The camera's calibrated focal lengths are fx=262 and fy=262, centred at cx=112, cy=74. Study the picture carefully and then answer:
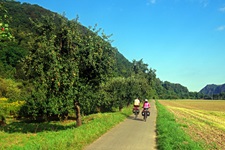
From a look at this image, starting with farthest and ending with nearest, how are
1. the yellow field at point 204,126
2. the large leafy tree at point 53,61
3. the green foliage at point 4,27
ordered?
the yellow field at point 204,126, the large leafy tree at point 53,61, the green foliage at point 4,27

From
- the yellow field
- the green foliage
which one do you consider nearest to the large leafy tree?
the yellow field

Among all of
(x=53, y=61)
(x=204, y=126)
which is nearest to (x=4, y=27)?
(x=53, y=61)

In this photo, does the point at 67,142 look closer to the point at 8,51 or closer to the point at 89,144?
the point at 89,144

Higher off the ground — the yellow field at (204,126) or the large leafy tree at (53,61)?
the large leafy tree at (53,61)

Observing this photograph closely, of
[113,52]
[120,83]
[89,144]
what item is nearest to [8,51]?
[120,83]

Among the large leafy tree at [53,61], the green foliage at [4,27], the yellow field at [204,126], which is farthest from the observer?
the yellow field at [204,126]

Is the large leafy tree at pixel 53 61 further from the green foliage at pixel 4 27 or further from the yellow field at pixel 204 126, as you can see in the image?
the green foliage at pixel 4 27

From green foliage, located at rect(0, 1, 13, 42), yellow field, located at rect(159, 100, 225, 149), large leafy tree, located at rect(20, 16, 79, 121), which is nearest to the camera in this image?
green foliage, located at rect(0, 1, 13, 42)

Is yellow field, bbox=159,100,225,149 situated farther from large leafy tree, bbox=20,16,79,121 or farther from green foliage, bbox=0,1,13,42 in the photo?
green foliage, bbox=0,1,13,42

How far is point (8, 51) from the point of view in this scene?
9188cm

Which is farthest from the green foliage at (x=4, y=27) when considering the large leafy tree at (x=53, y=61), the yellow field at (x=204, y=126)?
the yellow field at (x=204, y=126)

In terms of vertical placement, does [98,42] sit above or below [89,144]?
above

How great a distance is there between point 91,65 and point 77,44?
1745mm

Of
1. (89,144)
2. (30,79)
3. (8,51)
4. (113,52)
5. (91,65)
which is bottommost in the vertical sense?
(89,144)
